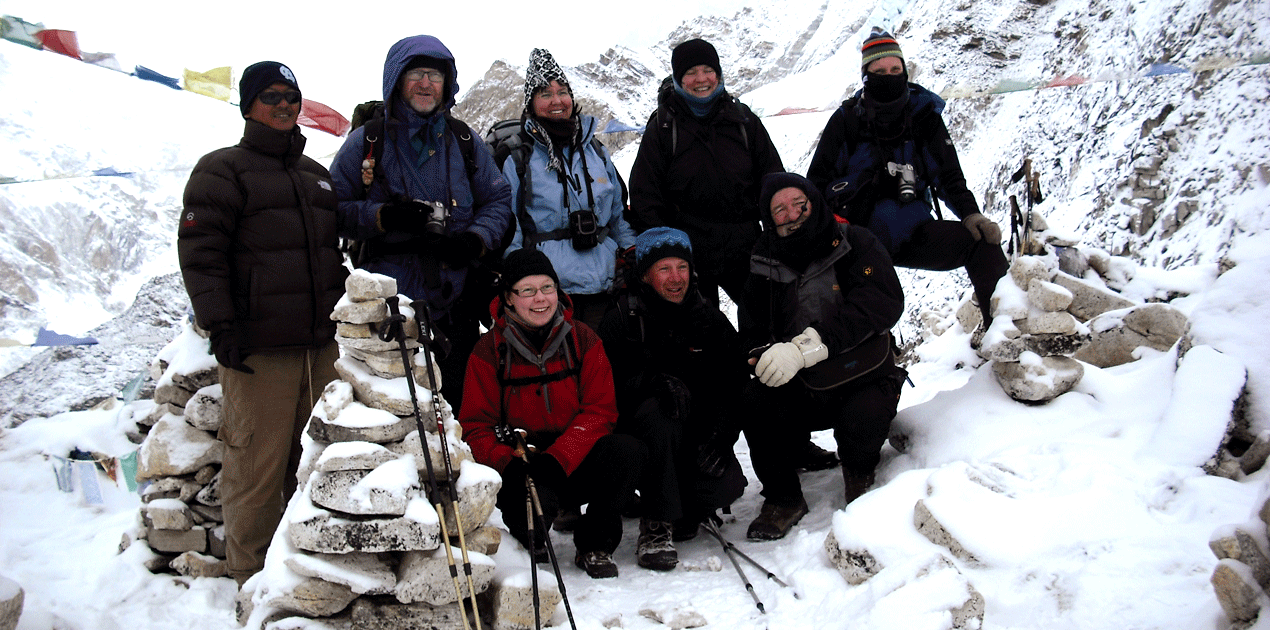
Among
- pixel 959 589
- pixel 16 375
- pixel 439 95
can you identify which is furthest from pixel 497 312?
pixel 16 375

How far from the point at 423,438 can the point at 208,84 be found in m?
4.25

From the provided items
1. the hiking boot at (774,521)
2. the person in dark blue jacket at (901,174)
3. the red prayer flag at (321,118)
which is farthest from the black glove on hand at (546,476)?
the red prayer flag at (321,118)

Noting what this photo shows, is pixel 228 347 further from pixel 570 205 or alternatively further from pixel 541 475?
pixel 570 205

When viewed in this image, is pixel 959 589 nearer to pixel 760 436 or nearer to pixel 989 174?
pixel 760 436

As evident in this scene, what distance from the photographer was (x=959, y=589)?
9.00 ft

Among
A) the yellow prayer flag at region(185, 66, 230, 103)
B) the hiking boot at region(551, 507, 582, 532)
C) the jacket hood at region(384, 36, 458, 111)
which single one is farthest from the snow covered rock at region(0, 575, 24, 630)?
the yellow prayer flag at region(185, 66, 230, 103)

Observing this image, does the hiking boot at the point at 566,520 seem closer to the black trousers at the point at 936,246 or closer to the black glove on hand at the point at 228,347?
the black glove on hand at the point at 228,347

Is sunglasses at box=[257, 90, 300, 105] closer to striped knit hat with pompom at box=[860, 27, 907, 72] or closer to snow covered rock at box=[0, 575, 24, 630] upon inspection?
snow covered rock at box=[0, 575, 24, 630]

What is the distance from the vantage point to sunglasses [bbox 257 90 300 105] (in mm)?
3602

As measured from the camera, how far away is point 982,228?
14.5ft

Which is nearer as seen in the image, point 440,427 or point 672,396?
point 440,427

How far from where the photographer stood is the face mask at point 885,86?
14.9 feet

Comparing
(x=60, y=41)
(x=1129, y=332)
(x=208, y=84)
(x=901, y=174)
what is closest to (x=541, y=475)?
(x=901, y=174)

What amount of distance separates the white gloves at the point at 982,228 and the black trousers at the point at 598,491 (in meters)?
2.45
